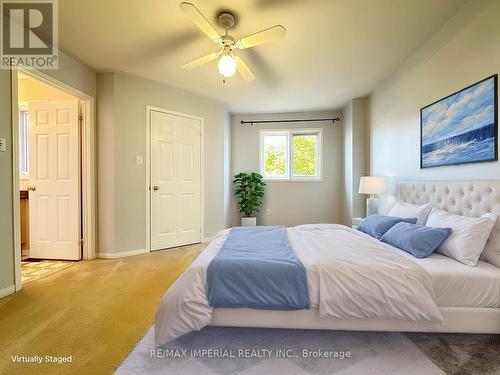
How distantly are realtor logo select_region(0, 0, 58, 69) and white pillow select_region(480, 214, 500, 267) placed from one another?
3.90 metres

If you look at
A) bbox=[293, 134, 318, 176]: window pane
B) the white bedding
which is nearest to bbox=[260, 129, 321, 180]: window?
bbox=[293, 134, 318, 176]: window pane

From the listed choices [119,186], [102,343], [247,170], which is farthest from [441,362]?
[247,170]

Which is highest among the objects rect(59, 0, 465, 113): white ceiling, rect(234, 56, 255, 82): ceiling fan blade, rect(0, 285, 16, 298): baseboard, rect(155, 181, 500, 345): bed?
rect(59, 0, 465, 113): white ceiling

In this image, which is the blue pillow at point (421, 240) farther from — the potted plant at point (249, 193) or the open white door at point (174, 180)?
the potted plant at point (249, 193)

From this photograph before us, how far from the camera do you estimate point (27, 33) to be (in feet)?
8.36

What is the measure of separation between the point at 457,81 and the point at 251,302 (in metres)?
2.65

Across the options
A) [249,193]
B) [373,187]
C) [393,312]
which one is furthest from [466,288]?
[249,193]

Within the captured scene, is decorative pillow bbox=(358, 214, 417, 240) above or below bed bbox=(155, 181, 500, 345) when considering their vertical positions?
above

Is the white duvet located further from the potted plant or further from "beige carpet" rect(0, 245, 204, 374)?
the potted plant

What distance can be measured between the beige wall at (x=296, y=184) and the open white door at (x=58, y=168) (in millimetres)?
2940

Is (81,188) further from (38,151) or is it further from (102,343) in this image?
(102,343)

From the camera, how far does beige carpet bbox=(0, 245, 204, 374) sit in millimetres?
1553

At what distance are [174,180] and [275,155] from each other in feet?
7.87

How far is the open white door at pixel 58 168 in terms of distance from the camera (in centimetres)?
343
